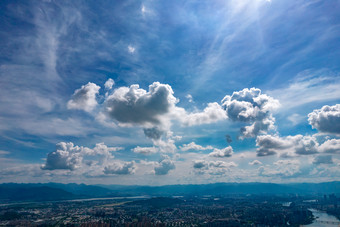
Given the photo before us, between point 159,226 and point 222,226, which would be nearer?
point 159,226

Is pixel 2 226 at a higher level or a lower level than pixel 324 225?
higher

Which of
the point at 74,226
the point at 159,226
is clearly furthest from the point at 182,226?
the point at 74,226

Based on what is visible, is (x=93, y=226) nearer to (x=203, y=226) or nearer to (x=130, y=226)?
(x=130, y=226)

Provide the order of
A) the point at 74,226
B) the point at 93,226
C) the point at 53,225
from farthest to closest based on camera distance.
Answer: the point at 53,225 → the point at 74,226 → the point at 93,226

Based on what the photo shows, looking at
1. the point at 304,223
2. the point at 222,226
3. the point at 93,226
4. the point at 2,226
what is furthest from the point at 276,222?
the point at 2,226

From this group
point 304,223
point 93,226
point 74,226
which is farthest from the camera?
point 304,223

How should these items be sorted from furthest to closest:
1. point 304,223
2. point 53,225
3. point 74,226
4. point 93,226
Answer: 1. point 304,223
2. point 53,225
3. point 74,226
4. point 93,226

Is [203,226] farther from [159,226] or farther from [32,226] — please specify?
[32,226]

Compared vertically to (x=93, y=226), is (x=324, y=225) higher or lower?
lower

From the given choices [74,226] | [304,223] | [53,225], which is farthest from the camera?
[304,223]
